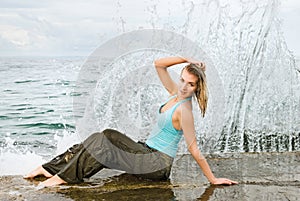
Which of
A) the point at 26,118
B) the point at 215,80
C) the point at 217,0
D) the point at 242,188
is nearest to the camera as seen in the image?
the point at 242,188

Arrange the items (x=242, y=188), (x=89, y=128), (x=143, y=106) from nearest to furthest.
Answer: (x=242, y=188), (x=89, y=128), (x=143, y=106)

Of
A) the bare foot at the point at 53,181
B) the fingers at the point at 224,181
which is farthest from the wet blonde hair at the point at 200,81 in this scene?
the bare foot at the point at 53,181

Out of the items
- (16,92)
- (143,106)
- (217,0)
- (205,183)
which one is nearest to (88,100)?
(143,106)

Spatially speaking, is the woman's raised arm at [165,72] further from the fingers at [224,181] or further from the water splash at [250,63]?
the water splash at [250,63]

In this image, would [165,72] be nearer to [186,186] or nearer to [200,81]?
[200,81]

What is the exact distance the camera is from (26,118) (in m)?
13.8

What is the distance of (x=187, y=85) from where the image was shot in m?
4.36

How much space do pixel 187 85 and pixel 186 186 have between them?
0.91 m

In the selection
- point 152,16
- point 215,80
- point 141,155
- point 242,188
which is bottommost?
point 242,188

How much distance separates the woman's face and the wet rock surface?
2.72 ft

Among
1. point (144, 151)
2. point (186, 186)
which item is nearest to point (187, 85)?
point (144, 151)

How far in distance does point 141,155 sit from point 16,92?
1549cm

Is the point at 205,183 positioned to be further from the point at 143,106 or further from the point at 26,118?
the point at 26,118

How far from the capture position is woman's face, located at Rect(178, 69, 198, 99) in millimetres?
4316
